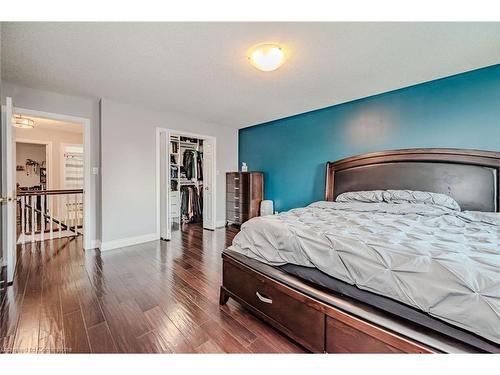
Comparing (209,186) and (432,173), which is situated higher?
(432,173)

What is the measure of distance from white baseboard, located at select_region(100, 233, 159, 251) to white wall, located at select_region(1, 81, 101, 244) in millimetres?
202

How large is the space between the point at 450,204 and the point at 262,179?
9.85 ft

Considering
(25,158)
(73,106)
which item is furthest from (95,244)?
(25,158)

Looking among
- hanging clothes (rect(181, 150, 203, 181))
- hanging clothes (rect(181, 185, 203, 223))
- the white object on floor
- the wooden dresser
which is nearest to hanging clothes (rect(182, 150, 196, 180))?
hanging clothes (rect(181, 150, 203, 181))

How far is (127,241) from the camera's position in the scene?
3.46 meters

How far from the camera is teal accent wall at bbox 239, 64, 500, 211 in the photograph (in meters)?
2.38

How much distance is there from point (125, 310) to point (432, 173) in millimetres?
3419

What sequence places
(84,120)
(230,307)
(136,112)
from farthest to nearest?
1. (136,112)
2. (84,120)
3. (230,307)

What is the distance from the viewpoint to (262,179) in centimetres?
464

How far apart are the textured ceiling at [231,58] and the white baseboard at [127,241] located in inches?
83.6

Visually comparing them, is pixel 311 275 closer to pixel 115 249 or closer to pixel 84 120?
pixel 115 249

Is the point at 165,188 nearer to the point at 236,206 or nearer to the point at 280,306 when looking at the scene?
the point at 236,206

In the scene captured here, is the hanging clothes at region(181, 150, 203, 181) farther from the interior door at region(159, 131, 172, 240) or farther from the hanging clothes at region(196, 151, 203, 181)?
the interior door at region(159, 131, 172, 240)
